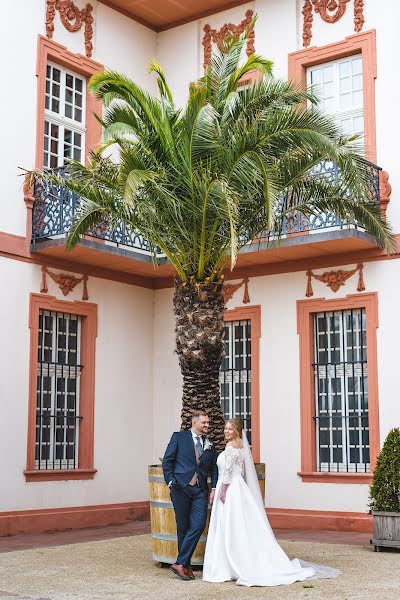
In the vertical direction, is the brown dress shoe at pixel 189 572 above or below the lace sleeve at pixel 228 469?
below

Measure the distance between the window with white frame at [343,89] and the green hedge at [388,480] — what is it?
5.63 m

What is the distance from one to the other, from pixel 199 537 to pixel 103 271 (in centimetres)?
699

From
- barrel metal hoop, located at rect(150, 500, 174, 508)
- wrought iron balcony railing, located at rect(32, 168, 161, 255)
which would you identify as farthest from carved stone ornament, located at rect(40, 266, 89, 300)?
barrel metal hoop, located at rect(150, 500, 174, 508)

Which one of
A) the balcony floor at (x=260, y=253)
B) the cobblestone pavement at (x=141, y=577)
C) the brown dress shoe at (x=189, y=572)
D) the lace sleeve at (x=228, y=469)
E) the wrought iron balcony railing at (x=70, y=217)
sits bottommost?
the cobblestone pavement at (x=141, y=577)

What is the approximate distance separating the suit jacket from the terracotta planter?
272cm

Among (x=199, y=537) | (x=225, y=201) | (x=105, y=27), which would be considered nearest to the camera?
(x=199, y=537)

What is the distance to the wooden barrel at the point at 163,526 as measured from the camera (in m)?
9.38

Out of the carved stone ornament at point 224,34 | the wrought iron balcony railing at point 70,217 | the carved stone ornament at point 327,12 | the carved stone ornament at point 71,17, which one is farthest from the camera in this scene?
the carved stone ornament at point 224,34

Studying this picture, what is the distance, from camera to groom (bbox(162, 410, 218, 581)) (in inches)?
348

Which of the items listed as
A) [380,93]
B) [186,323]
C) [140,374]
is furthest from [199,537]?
[380,93]

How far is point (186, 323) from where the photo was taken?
10141 millimetres

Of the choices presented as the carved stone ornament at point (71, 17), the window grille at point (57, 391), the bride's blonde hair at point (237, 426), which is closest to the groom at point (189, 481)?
the bride's blonde hair at point (237, 426)

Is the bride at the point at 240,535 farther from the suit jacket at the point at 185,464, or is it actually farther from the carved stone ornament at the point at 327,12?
the carved stone ornament at the point at 327,12

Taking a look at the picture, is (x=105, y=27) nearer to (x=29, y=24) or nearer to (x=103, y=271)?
(x=29, y=24)
